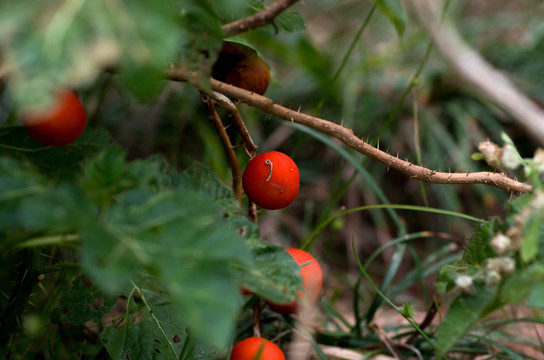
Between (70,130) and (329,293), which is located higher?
(70,130)

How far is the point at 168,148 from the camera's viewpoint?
75.9 inches

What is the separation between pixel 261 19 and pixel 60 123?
26 cm

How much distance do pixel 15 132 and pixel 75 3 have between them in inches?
12.5

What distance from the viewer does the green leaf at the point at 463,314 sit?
550mm

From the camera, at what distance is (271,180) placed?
0.73m

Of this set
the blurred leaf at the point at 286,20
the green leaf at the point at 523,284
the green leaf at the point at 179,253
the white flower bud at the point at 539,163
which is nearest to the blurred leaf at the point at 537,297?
the green leaf at the point at 523,284

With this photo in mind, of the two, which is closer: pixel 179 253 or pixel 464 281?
pixel 179 253

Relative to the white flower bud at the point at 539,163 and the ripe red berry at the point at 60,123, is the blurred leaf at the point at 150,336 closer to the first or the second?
the ripe red berry at the point at 60,123

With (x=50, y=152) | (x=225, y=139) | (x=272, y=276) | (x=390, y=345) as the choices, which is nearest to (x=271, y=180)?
(x=225, y=139)

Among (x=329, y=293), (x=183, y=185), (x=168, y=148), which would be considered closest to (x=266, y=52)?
(x=168, y=148)

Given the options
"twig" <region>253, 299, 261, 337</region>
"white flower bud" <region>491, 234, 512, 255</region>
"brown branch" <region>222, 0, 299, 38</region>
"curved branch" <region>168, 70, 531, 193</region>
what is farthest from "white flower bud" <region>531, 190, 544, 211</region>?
"twig" <region>253, 299, 261, 337</region>

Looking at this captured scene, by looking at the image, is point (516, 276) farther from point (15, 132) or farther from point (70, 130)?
point (15, 132)

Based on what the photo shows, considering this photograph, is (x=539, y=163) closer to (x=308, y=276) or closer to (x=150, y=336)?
(x=308, y=276)

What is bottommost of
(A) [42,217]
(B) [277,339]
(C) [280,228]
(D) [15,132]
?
(C) [280,228]
